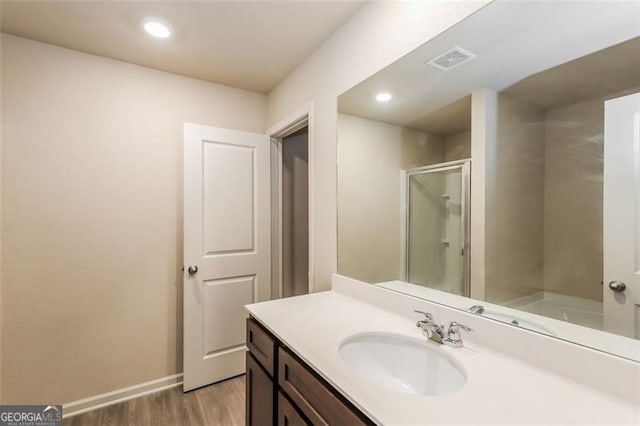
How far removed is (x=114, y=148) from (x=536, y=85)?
2.46m

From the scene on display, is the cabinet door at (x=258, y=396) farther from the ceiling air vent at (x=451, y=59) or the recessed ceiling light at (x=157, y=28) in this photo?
the recessed ceiling light at (x=157, y=28)

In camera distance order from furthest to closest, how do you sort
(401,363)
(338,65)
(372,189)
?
(338,65) < (372,189) < (401,363)

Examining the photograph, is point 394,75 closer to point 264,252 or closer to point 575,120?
point 575,120

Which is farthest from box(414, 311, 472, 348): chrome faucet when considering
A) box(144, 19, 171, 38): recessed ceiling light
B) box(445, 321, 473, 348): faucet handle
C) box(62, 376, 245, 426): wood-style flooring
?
box(144, 19, 171, 38): recessed ceiling light

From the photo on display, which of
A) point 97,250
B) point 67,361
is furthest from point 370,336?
point 67,361

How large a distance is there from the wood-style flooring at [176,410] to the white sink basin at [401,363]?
1246mm

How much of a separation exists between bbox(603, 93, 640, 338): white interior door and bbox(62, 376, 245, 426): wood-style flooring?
1.98 metres

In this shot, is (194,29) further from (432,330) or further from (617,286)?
(617,286)

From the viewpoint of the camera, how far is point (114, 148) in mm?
2043

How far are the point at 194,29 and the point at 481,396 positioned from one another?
7.16 ft

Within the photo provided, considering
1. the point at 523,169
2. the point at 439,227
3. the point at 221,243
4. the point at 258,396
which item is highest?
the point at 523,169

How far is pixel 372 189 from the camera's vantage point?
1.51 meters

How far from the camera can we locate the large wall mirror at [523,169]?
739mm

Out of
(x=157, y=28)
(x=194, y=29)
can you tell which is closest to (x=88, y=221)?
(x=157, y=28)
